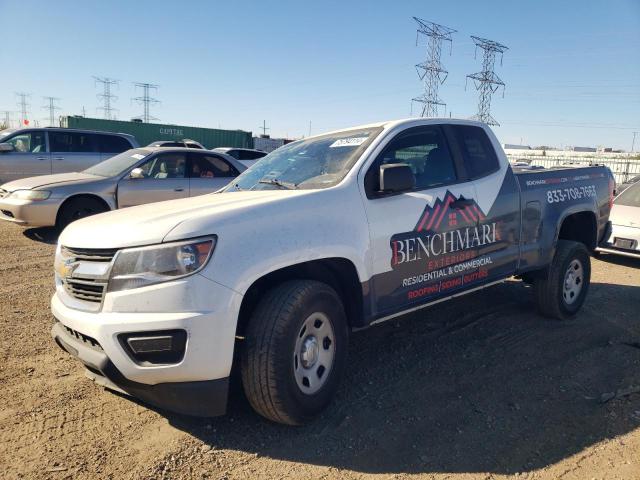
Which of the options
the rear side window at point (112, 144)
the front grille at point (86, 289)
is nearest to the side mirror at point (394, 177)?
the front grille at point (86, 289)

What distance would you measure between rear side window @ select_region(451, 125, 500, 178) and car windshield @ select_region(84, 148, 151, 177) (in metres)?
6.26

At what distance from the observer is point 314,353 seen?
10.1 ft

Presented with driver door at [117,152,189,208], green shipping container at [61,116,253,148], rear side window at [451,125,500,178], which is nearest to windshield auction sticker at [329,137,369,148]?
rear side window at [451,125,500,178]

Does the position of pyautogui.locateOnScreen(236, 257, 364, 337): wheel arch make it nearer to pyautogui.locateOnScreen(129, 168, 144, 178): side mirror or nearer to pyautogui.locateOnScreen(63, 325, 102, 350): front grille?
pyautogui.locateOnScreen(63, 325, 102, 350): front grille

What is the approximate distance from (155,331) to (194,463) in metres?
0.79

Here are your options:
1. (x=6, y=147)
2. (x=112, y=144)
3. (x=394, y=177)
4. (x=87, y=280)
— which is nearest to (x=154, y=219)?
(x=87, y=280)

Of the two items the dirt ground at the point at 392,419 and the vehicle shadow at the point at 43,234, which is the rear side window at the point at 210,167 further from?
the dirt ground at the point at 392,419

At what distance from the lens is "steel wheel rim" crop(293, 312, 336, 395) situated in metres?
2.99

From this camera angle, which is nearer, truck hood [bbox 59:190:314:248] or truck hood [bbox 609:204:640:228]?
truck hood [bbox 59:190:314:248]

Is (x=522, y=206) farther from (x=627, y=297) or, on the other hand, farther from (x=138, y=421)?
(x=138, y=421)

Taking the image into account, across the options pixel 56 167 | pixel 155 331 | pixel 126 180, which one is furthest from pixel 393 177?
pixel 56 167

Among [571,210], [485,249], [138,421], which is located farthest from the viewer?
[571,210]

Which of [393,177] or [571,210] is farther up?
[393,177]

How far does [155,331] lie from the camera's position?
8.34 feet
